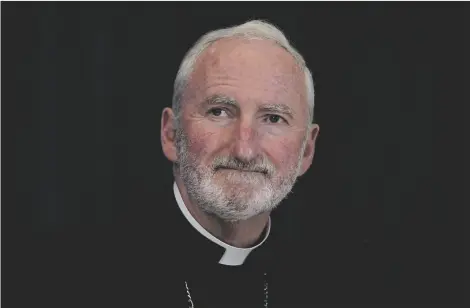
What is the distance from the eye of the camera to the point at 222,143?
320cm

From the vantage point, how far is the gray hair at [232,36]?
3.35 m

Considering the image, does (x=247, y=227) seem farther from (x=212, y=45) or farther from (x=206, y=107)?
(x=212, y=45)

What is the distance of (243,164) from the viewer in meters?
3.16

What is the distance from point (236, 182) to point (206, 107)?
0.33 m

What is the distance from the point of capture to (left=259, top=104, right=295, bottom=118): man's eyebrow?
321cm

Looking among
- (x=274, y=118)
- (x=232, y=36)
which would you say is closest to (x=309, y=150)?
(x=274, y=118)

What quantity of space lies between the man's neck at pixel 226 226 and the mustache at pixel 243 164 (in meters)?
0.28

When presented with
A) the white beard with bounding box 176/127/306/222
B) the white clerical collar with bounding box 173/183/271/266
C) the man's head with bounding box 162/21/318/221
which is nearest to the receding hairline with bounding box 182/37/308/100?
the man's head with bounding box 162/21/318/221

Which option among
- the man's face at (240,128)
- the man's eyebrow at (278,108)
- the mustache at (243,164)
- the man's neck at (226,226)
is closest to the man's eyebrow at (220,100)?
the man's face at (240,128)

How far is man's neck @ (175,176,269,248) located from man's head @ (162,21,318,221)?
7 cm

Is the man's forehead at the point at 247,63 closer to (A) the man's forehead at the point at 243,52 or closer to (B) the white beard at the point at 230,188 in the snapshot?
(A) the man's forehead at the point at 243,52

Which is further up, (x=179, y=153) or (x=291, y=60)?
(x=291, y=60)

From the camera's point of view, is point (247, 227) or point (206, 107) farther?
point (247, 227)

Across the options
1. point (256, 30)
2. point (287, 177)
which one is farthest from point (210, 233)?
point (256, 30)
